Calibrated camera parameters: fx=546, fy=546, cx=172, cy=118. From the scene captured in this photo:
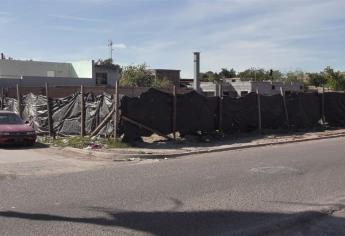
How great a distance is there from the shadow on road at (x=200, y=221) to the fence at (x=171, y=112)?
10.0 meters

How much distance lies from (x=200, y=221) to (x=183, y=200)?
57.5 inches

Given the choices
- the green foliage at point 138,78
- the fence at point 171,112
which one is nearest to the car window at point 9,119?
the fence at point 171,112

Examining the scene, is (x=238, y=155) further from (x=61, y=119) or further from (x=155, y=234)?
(x=155, y=234)

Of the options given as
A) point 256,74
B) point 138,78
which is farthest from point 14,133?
point 256,74

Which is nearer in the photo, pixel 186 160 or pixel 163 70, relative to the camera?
pixel 186 160

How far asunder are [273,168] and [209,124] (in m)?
7.55

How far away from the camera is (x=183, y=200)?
891 cm

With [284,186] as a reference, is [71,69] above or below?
above

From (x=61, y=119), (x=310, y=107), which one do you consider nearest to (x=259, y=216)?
(x=61, y=119)

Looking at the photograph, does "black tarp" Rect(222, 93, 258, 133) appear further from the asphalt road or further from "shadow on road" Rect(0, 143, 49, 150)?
the asphalt road

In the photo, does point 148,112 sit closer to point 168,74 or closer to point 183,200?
point 183,200

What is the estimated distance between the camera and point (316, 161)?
46.1ft

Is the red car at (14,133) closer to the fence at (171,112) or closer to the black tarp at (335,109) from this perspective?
the fence at (171,112)

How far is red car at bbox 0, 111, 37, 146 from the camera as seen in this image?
717 inches
